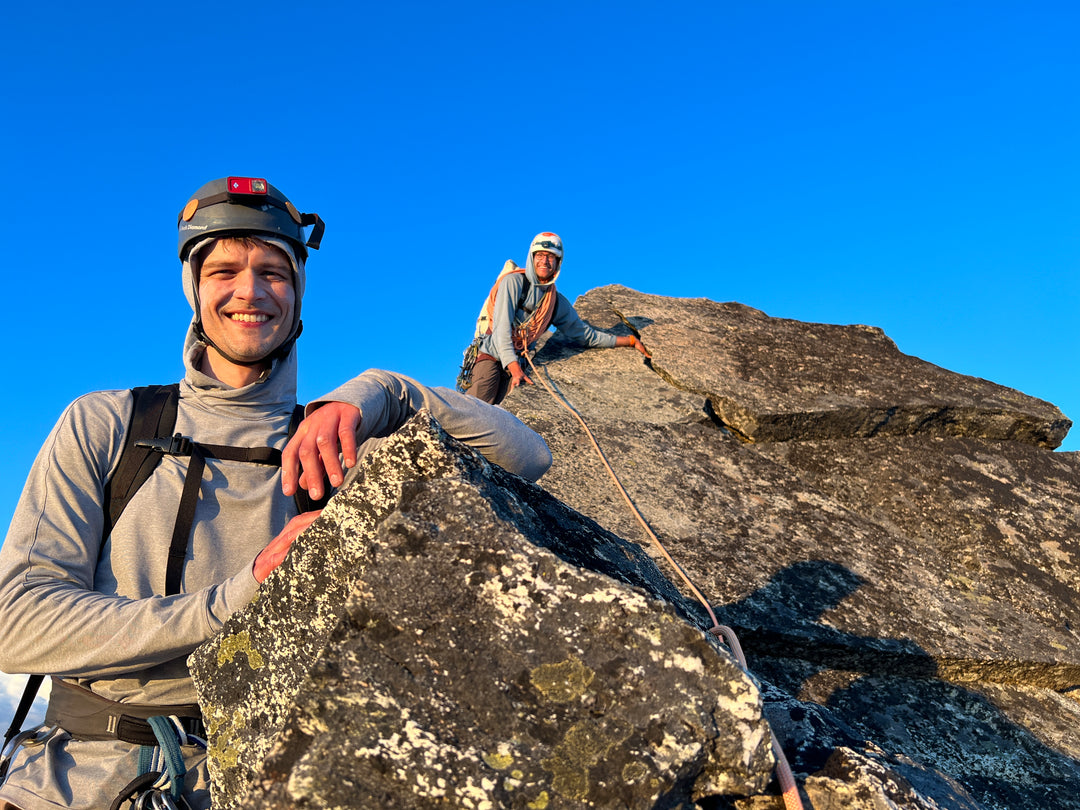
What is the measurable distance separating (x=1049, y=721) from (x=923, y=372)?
3312 mm

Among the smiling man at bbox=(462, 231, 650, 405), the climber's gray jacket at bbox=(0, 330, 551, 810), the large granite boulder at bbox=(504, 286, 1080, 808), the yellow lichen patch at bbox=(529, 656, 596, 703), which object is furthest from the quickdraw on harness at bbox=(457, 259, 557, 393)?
the yellow lichen patch at bbox=(529, 656, 596, 703)

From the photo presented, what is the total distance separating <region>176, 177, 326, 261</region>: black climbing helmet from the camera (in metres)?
2.79

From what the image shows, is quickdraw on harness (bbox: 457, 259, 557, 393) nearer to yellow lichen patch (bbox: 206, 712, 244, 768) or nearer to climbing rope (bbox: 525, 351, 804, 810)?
climbing rope (bbox: 525, 351, 804, 810)

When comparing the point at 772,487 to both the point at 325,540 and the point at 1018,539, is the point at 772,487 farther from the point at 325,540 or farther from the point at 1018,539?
the point at 325,540

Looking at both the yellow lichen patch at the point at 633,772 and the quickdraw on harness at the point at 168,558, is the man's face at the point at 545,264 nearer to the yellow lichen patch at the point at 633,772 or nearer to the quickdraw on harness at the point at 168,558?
the quickdraw on harness at the point at 168,558

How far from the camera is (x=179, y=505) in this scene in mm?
2379

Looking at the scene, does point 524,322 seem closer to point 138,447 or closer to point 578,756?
point 138,447

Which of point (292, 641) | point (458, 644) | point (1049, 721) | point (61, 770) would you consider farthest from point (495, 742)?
point (1049, 721)

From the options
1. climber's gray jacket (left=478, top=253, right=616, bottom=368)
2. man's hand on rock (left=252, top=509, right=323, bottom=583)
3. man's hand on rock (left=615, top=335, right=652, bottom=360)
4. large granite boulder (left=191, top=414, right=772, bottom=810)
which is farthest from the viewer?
climber's gray jacket (left=478, top=253, right=616, bottom=368)

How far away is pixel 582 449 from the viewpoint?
4.42 metres

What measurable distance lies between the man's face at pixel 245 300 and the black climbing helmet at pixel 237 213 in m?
0.07

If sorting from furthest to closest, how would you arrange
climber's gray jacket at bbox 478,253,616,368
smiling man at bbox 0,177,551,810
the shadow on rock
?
1. climber's gray jacket at bbox 478,253,616,368
2. the shadow on rock
3. smiling man at bbox 0,177,551,810

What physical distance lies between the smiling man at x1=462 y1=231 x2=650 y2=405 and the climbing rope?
301 millimetres

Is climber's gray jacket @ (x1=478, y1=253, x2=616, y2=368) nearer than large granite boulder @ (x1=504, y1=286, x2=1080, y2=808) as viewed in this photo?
No
